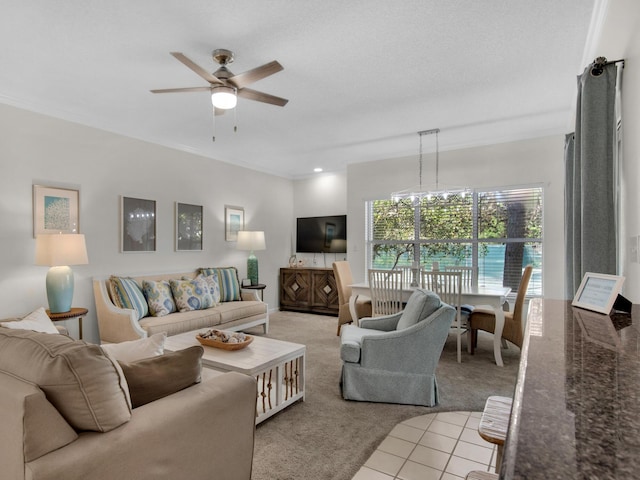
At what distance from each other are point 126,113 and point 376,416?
3.77m

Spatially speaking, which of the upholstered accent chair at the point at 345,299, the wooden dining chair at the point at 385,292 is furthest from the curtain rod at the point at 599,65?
the upholstered accent chair at the point at 345,299

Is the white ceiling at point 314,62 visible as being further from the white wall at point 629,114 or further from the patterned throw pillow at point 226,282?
the patterned throw pillow at point 226,282

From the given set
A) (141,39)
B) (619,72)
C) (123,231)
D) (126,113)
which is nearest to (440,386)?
(619,72)

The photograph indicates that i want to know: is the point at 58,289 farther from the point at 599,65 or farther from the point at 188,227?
the point at 599,65

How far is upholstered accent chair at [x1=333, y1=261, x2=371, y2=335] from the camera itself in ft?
15.0

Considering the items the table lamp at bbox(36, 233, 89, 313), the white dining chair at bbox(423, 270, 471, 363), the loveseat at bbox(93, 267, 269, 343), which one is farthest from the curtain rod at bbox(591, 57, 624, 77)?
the table lamp at bbox(36, 233, 89, 313)

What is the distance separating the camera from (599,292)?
4.83 ft

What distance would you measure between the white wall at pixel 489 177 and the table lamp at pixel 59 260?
12.8ft

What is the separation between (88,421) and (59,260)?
8.74 ft

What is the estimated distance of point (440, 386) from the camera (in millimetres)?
3146

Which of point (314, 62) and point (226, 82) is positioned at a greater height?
point (314, 62)

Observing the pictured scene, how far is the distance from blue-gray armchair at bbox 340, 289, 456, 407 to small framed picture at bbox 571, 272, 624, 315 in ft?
4.02

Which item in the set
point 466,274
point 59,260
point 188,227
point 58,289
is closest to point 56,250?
point 59,260

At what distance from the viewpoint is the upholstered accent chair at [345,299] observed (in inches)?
180
